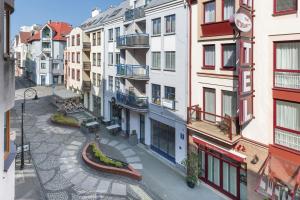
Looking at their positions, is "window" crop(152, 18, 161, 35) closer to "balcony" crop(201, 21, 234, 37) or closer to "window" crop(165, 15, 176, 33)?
"window" crop(165, 15, 176, 33)

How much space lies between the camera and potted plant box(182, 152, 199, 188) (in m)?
18.1

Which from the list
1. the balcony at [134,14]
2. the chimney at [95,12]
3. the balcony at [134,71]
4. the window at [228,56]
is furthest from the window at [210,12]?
the chimney at [95,12]

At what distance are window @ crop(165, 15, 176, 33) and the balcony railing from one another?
1036cm

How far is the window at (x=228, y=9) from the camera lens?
16000mm

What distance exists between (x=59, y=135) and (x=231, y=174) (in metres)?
19.5

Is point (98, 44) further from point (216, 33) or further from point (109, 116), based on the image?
point (216, 33)

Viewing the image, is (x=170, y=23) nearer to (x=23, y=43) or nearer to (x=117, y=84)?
(x=117, y=84)

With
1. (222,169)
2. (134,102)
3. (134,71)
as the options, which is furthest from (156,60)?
(222,169)

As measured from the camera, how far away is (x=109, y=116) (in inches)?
1359

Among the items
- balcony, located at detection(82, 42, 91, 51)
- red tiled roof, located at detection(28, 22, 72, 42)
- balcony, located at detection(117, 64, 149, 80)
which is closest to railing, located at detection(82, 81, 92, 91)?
balcony, located at detection(82, 42, 91, 51)

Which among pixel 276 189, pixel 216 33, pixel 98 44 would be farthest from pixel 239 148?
pixel 98 44

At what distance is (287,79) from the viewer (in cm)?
1303

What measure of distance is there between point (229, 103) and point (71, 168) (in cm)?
1266

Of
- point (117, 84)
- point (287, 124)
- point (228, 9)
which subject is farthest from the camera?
point (117, 84)
